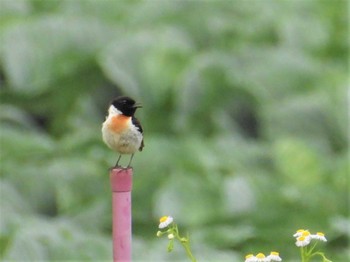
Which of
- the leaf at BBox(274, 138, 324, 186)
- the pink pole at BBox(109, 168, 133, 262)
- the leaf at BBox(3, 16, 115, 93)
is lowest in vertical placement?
the pink pole at BBox(109, 168, 133, 262)

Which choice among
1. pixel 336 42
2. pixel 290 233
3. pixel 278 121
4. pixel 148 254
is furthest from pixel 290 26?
pixel 148 254

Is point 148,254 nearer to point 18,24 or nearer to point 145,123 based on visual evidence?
point 145,123

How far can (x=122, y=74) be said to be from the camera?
6.73 meters

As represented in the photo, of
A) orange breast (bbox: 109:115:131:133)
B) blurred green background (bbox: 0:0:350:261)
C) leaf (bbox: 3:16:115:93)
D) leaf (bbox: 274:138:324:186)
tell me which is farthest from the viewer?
leaf (bbox: 3:16:115:93)

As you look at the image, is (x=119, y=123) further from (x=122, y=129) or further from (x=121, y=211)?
(x=121, y=211)

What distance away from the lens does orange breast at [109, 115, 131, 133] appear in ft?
10.9

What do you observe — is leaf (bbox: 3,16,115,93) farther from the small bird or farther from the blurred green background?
the small bird

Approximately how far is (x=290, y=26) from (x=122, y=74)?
1397 millimetres

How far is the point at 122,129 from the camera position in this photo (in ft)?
10.9

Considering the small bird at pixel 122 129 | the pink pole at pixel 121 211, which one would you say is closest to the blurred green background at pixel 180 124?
the small bird at pixel 122 129

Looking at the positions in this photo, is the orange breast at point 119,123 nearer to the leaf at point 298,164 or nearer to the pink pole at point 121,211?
the pink pole at point 121,211

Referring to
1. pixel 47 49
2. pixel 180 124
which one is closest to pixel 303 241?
pixel 180 124

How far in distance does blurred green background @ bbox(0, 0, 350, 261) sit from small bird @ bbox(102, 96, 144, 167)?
5.83 ft

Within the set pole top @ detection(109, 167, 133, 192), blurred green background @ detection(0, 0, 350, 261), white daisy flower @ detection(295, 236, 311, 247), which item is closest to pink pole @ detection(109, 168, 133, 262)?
pole top @ detection(109, 167, 133, 192)
